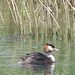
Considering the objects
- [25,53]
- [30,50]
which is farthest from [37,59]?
[30,50]

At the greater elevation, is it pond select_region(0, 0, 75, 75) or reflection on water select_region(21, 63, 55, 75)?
pond select_region(0, 0, 75, 75)

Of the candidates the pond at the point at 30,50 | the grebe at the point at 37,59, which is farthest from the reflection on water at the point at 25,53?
the grebe at the point at 37,59

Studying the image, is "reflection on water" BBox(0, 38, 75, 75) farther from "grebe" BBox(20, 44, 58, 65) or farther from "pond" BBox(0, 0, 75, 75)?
"grebe" BBox(20, 44, 58, 65)

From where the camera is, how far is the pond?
812cm

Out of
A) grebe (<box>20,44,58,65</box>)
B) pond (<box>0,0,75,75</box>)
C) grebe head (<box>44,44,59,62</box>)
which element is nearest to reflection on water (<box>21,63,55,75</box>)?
pond (<box>0,0,75,75</box>)

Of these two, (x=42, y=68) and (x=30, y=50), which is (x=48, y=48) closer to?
(x=30, y=50)

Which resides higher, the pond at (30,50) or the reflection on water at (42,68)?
the pond at (30,50)

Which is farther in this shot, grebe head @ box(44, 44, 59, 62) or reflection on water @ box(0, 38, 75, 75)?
grebe head @ box(44, 44, 59, 62)

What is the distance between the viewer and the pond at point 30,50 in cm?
812

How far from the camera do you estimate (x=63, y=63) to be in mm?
8828

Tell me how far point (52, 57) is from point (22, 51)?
3.97 ft

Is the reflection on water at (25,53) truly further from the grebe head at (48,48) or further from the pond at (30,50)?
the grebe head at (48,48)

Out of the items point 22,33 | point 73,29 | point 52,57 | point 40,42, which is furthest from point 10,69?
point 73,29

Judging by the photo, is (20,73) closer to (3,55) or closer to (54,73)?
(54,73)
